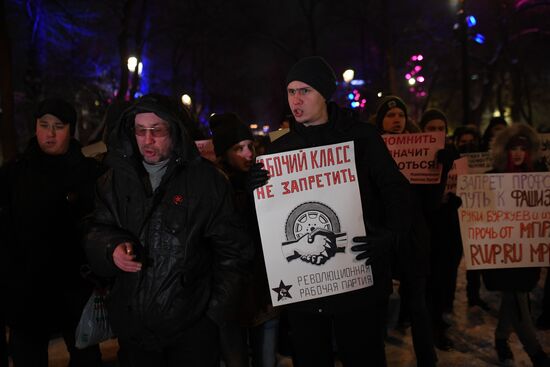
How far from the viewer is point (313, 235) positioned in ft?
8.81

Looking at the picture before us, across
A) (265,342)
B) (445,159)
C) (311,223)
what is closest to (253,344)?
(265,342)

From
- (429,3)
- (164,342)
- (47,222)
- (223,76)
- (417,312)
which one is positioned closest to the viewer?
(164,342)

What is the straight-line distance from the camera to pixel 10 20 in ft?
60.5

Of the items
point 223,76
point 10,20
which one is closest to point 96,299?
point 10,20

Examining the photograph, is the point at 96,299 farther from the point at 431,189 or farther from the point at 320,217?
the point at 431,189

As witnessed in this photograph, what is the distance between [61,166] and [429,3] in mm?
24529

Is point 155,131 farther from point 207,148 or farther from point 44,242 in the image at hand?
point 207,148

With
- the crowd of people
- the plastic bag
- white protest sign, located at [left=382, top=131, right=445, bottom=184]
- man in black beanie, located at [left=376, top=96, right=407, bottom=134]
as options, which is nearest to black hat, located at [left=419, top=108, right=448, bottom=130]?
man in black beanie, located at [left=376, top=96, right=407, bottom=134]

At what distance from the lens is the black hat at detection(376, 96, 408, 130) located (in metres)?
4.67

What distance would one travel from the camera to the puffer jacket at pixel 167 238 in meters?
2.42

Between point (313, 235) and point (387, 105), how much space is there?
2.44 meters

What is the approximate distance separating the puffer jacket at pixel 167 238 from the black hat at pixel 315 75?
712 millimetres

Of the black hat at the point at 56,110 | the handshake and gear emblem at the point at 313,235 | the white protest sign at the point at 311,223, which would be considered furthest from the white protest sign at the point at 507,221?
the black hat at the point at 56,110

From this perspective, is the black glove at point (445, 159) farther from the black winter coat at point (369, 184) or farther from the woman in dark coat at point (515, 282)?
the black winter coat at point (369, 184)
